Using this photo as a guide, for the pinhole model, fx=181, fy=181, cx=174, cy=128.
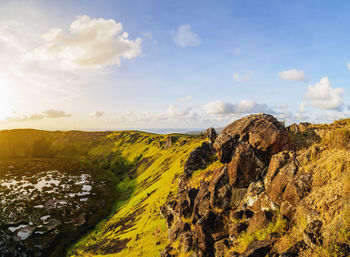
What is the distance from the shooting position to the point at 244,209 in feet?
64.8

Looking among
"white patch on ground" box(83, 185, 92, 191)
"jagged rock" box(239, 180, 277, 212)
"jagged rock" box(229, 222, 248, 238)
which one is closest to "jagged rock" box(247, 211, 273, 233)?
"jagged rock" box(229, 222, 248, 238)

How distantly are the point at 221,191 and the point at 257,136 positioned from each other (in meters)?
8.15

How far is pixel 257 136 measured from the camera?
21.8 metres

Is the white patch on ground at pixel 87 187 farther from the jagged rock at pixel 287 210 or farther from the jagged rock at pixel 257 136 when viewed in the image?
the jagged rock at pixel 287 210

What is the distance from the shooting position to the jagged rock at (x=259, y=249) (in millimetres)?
13859

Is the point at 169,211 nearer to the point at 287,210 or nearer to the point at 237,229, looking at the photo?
the point at 237,229

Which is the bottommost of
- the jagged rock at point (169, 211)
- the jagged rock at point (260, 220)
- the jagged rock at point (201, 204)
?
the jagged rock at point (169, 211)

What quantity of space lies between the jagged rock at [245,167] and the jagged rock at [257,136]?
2.22 ft

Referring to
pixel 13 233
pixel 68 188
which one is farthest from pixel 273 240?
pixel 68 188

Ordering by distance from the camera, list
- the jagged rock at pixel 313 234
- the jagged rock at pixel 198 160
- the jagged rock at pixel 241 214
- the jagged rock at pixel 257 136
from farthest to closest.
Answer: the jagged rock at pixel 198 160
the jagged rock at pixel 257 136
the jagged rock at pixel 241 214
the jagged rock at pixel 313 234

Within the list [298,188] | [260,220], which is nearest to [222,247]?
[260,220]

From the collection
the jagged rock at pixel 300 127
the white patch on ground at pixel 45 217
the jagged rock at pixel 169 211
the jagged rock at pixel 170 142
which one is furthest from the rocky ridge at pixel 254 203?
the jagged rock at pixel 170 142

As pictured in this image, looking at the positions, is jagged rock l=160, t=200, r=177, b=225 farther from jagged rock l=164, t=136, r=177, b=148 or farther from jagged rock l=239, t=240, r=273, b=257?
jagged rock l=164, t=136, r=177, b=148

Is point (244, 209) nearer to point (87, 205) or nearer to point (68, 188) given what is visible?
point (87, 205)
